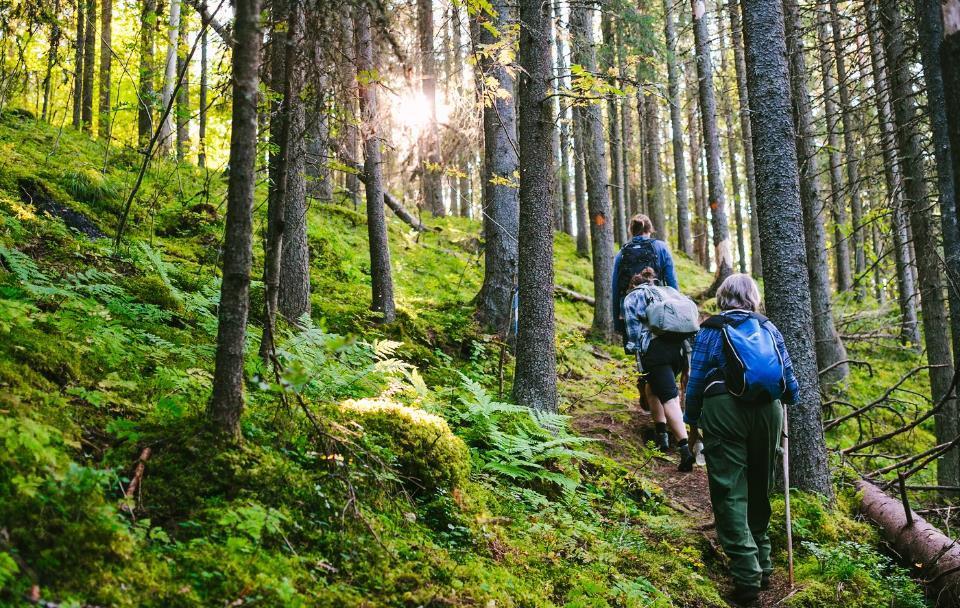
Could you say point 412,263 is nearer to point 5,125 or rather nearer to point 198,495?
point 5,125

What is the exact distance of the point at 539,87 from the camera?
245 inches

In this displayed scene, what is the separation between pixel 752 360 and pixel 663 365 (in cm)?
217

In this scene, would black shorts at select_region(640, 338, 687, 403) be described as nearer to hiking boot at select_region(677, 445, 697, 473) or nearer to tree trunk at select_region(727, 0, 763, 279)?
hiking boot at select_region(677, 445, 697, 473)

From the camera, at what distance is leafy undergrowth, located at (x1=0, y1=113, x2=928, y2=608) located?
2391 millimetres

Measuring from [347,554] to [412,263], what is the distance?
31.6 ft

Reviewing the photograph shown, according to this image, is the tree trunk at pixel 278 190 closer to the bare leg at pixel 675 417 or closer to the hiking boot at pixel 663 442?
the bare leg at pixel 675 417

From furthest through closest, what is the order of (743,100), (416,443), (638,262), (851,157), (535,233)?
1. (851,157)
2. (743,100)
3. (638,262)
4. (535,233)
5. (416,443)

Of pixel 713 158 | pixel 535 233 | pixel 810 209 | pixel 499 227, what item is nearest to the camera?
pixel 535 233

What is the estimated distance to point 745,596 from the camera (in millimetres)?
4504

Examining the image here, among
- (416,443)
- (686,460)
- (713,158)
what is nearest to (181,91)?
(416,443)

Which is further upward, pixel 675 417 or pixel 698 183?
pixel 698 183

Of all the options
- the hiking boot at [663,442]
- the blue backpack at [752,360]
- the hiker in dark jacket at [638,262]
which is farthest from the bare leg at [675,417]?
the blue backpack at [752,360]

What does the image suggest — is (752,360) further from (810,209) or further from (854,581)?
(810,209)

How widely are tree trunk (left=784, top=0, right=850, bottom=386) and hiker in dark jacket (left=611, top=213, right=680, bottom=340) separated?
136 inches
